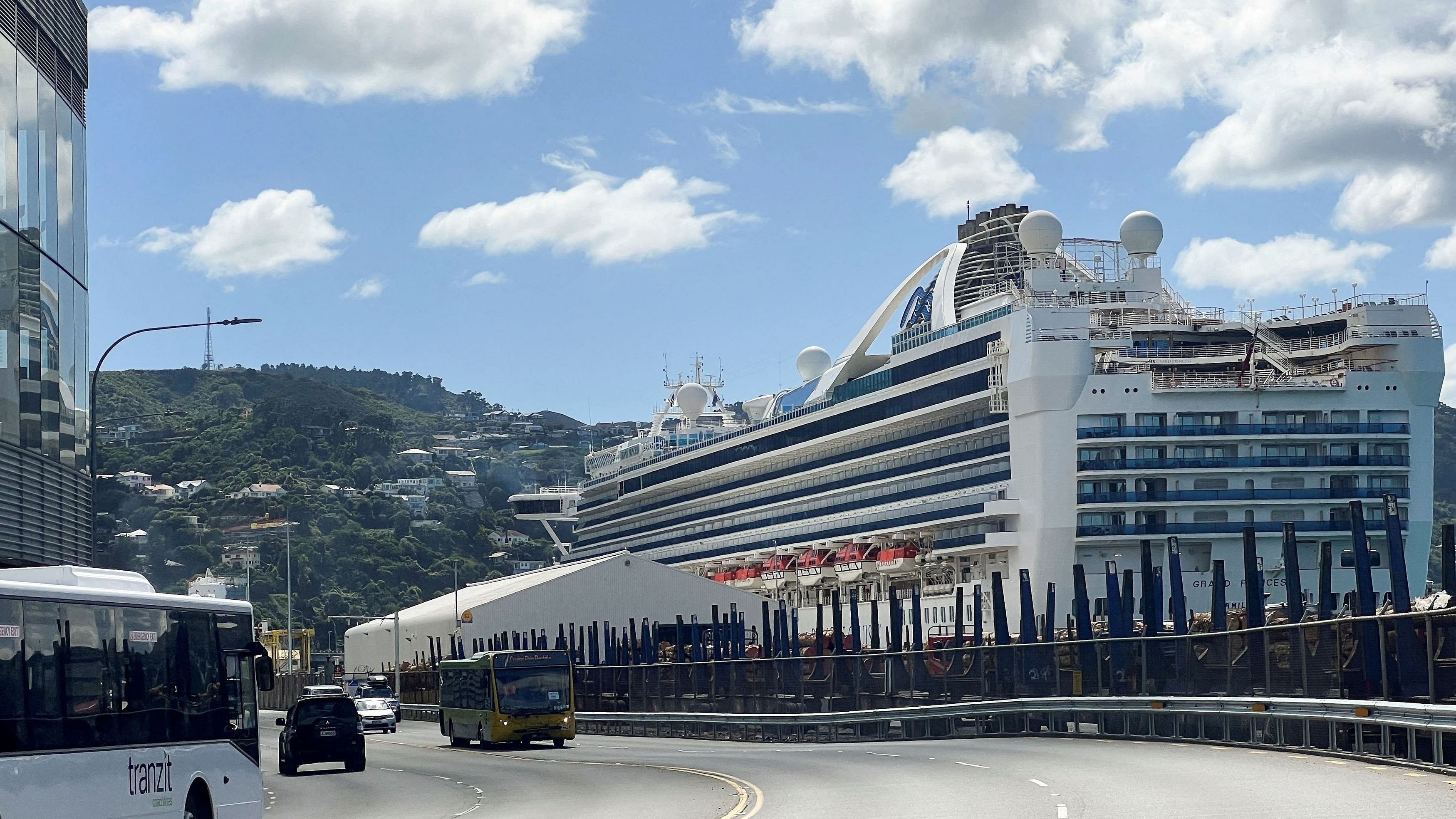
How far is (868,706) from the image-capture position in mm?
46469

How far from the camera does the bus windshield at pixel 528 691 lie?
148ft

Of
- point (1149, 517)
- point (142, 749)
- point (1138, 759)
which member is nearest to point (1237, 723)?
point (1138, 759)

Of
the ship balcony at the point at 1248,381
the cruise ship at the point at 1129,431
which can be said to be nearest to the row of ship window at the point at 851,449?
the cruise ship at the point at 1129,431

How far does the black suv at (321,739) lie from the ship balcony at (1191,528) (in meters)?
49.0

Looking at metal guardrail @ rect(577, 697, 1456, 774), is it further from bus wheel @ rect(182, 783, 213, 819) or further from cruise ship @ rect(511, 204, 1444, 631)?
cruise ship @ rect(511, 204, 1444, 631)

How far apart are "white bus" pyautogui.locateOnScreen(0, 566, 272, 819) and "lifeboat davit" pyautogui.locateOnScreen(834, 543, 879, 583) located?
7678cm

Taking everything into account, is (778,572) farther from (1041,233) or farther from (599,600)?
(1041,233)

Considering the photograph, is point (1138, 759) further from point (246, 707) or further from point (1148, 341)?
Result: point (1148, 341)

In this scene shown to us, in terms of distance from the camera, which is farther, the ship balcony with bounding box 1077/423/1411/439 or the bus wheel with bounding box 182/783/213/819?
the ship balcony with bounding box 1077/423/1411/439

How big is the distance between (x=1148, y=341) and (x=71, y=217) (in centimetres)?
5925

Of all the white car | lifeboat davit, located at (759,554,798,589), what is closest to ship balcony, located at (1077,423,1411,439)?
lifeboat davit, located at (759,554,798,589)

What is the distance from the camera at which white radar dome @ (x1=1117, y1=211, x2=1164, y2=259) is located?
3497 inches

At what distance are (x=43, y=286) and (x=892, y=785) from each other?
57.5 feet

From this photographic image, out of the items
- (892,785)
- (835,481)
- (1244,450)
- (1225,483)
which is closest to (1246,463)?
(1244,450)
